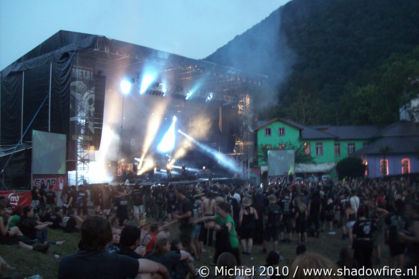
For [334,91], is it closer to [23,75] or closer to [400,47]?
[400,47]

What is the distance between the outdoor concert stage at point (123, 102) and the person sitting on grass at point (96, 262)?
14641mm

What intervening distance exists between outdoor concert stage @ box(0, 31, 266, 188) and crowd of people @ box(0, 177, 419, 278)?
150 inches

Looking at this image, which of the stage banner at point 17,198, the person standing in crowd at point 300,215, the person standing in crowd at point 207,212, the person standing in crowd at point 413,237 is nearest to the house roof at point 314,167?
the person standing in crowd at point 300,215

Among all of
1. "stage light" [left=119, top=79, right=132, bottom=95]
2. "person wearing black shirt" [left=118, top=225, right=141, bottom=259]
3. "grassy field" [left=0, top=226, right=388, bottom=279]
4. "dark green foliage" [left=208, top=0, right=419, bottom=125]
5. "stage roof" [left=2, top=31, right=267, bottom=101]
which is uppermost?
"dark green foliage" [left=208, top=0, right=419, bottom=125]

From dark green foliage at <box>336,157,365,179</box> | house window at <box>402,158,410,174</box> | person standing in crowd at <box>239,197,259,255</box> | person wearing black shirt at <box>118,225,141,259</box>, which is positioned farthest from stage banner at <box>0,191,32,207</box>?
house window at <box>402,158,410,174</box>

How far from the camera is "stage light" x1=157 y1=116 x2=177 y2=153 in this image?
24391 millimetres

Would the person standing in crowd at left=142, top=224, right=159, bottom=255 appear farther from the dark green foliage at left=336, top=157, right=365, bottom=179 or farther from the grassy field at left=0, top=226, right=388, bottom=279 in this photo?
Result: the dark green foliage at left=336, top=157, right=365, bottom=179

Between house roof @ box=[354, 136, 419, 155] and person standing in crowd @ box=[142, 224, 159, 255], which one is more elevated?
house roof @ box=[354, 136, 419, 155]

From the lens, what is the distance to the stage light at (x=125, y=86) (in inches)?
815

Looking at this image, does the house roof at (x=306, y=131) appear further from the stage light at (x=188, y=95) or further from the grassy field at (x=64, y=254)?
the grassy field at (x=64, y=254)

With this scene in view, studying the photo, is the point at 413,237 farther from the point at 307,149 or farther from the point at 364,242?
the point at 307,149

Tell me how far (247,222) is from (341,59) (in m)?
58.4

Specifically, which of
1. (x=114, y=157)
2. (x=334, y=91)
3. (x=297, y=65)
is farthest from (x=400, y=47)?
(x=114, y=157)

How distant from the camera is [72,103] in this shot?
16.2 meters
